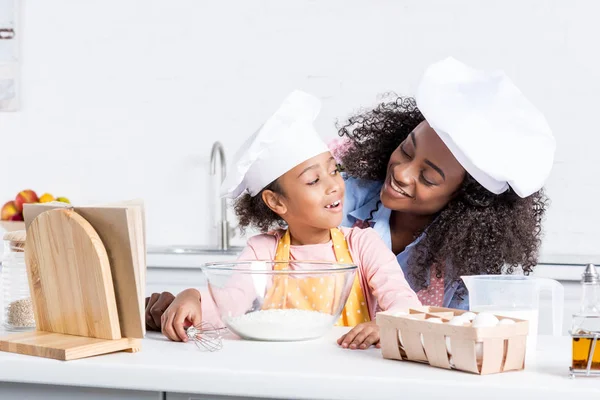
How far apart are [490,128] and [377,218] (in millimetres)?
488

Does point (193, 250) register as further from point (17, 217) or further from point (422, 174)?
point (422, 174)

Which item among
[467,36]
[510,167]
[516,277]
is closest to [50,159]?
[467,36]

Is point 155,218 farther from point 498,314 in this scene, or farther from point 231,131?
point 498,314

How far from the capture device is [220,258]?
305 cm

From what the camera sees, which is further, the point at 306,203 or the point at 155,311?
the point at 306,203

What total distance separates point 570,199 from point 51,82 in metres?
2.22

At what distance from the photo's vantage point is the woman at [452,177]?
5.41ft

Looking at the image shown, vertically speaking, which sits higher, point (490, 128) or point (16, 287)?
point (490, 128)

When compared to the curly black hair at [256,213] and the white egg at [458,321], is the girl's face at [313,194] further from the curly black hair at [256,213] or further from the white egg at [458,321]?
the white egg at [458,321]

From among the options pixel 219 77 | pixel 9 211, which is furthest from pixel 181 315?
pixel 219 77

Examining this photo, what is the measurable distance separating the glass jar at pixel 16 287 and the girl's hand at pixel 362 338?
20.4 inches

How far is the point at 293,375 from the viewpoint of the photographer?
103 centimetres

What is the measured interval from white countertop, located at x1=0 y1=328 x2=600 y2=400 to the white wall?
89.1 inches

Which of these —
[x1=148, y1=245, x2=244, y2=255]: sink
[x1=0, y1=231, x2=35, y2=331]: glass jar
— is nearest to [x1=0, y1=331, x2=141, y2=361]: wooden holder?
[x1=0, y1=231, x2=35, y2=331]: glass jar
